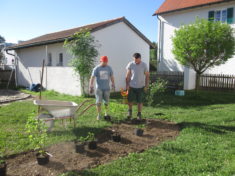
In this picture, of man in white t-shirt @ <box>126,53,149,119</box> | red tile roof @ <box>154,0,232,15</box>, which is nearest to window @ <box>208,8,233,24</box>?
red tile roof @ <box>154,0,232,15</box>

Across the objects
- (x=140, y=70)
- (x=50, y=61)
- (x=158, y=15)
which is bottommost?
(x=140, y=70)

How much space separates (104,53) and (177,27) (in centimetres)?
820

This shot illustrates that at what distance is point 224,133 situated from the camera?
4.98 metres

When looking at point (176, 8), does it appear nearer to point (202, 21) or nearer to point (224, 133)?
point (202, 21)

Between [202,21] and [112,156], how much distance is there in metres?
8.90

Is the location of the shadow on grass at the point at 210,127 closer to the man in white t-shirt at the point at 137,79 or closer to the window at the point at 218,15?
the man in white t-shirt at the point at 137,79

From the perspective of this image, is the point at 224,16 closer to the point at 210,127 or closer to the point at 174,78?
the point at 174,78

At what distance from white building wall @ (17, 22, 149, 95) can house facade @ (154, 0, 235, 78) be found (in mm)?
2622

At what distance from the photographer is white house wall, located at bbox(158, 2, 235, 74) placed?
50.0ft

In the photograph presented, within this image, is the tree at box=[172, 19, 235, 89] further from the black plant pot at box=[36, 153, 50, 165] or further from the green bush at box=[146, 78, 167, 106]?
the black plant pot at box=[36, 153, 50, 165]

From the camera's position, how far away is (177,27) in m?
17.6

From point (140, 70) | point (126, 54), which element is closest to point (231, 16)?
point (126, 54)

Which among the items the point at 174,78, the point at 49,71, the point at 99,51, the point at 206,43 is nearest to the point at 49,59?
the point at 49,71

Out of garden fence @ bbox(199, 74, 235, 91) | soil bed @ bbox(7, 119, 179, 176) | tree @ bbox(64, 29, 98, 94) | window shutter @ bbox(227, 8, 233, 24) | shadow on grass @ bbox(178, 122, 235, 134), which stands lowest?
soil bed @ bbox(7, 119, 179, 176)
